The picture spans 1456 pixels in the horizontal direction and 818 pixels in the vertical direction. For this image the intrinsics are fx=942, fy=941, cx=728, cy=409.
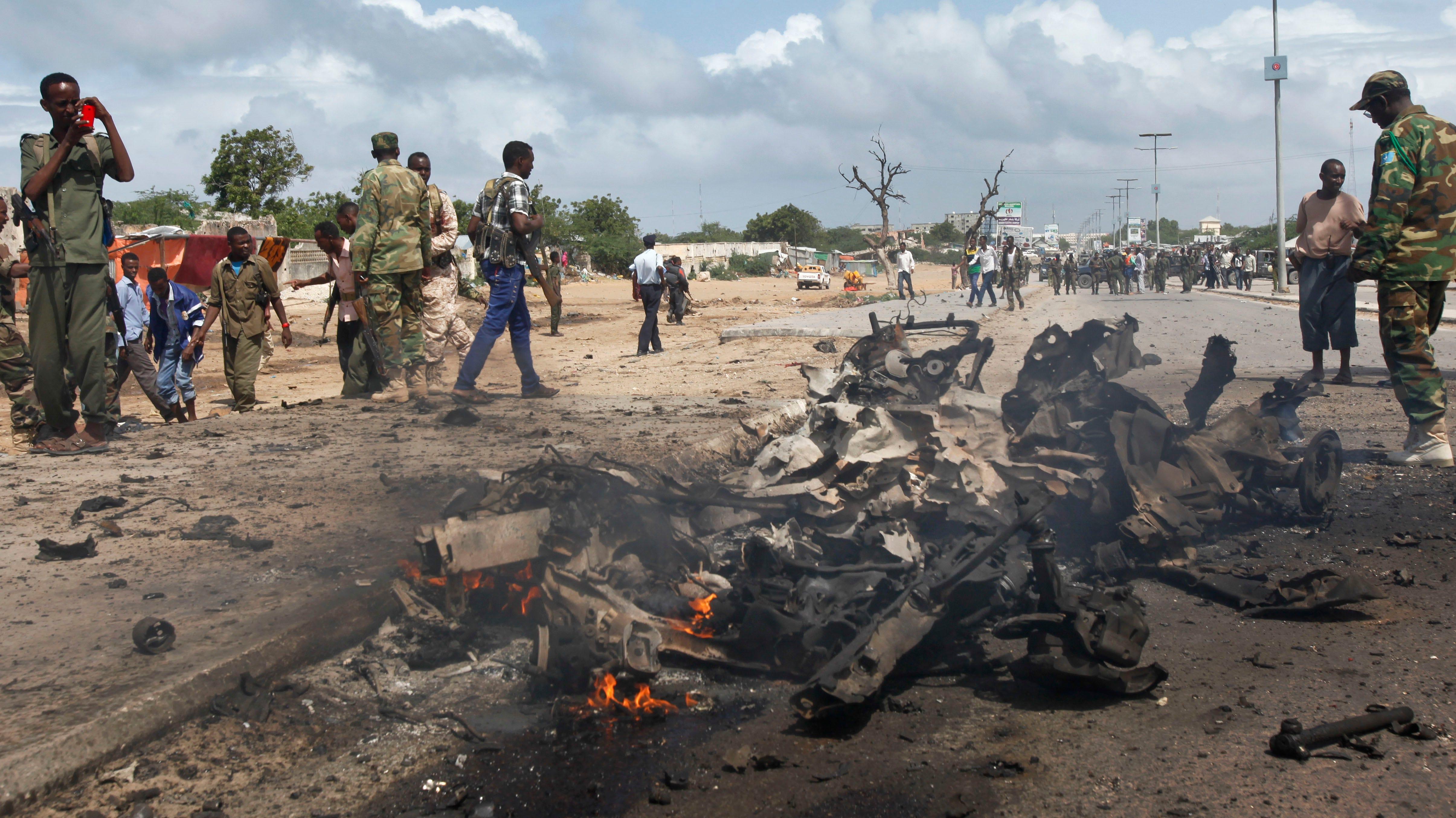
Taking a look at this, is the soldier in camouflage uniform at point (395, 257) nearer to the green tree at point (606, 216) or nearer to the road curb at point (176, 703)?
the road curb at point (176, 703)

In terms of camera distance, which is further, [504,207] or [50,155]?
[504,207]

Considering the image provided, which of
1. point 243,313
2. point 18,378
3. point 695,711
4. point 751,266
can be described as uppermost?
point 751,266

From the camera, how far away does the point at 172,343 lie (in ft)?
27.2

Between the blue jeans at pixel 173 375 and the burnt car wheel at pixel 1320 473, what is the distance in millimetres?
8397

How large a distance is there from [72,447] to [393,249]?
96.3 inches

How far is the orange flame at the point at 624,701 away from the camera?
268 cm

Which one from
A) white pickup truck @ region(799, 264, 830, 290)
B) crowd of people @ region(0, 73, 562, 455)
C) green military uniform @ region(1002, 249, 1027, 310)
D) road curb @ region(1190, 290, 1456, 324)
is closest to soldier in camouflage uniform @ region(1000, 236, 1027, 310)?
green military uniform @ region(1002, 249, 1027, 310)

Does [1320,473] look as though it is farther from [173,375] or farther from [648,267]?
[648,267]

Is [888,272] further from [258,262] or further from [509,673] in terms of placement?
[509,673]

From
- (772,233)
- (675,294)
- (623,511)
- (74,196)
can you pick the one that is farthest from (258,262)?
(772,233)

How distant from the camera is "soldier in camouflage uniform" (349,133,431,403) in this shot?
22.5 ft

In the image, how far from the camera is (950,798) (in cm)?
214

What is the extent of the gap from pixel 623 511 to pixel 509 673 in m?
0.78

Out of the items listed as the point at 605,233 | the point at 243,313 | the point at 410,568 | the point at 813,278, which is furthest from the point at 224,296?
the point at 605,233
